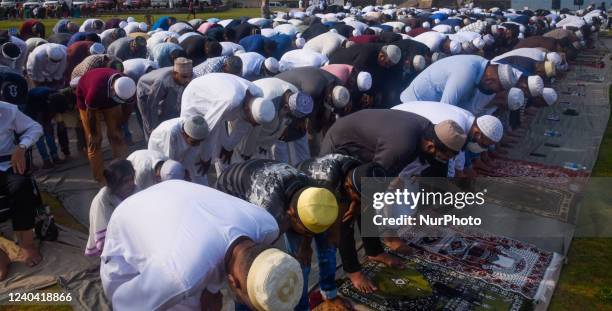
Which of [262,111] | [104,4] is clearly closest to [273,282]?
[262,111]

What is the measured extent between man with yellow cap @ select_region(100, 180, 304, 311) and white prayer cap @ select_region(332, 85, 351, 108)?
2511mm

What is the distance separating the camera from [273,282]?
1827 mm

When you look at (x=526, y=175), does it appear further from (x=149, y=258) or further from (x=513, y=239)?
(x=149, y=258)

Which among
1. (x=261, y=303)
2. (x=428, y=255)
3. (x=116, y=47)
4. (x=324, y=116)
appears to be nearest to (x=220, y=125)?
(x=324, y=116)

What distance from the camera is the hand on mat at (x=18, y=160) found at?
348 centimetres

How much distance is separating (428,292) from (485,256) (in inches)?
30.0

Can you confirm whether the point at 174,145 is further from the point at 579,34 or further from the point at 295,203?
the point at 579,34

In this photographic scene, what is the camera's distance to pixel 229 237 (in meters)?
2.07

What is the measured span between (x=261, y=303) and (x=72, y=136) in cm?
534

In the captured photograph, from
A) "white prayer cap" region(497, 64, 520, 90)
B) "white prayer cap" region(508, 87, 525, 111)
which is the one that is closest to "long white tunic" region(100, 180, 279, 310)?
"white prayer cap" region(497, 64, 520, 90)

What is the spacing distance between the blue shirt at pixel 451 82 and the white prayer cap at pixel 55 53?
4157 mm

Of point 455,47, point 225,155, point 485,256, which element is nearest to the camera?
point 485,256

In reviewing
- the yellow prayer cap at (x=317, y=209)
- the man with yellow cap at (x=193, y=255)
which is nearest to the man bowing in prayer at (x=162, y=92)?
the man with yellow cap at (x=193, y=255)

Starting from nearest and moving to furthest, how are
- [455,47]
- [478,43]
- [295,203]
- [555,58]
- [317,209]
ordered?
[317,209], [295,203], [555,58], [455,47], [478,43]
